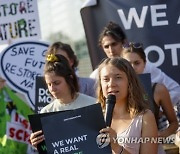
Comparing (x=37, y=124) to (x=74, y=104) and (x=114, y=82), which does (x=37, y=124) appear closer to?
(x=114, y=82)

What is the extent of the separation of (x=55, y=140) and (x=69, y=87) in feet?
2.38

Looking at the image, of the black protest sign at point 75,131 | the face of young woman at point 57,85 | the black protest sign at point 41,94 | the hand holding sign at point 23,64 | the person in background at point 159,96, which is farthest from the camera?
the hand holding sign at point 23,64

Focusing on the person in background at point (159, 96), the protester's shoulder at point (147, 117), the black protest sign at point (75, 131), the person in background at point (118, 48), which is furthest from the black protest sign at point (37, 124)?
the person in background at point (118, 48)

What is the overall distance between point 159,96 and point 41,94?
0.78m

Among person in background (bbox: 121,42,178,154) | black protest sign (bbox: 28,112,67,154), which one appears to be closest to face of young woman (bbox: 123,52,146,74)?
person in background (bbox: 121,42,178,154)

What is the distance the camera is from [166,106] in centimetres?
287

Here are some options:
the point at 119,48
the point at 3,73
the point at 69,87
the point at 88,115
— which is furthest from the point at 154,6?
the point at 88,115

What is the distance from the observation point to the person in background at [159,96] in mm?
2812

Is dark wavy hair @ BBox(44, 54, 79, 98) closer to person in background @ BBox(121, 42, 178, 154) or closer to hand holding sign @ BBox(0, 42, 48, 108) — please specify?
person in background @ BBox(121, 42, 178, 154)

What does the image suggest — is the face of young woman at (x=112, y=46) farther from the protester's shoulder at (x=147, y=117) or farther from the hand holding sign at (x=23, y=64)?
the protester's shoulder at (x=147, y=117)

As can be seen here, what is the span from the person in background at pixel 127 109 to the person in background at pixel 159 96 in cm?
56

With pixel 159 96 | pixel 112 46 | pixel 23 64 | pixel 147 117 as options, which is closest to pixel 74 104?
pixel 159 96

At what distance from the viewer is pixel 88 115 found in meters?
1.99

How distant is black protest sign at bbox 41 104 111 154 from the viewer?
1.99 m
